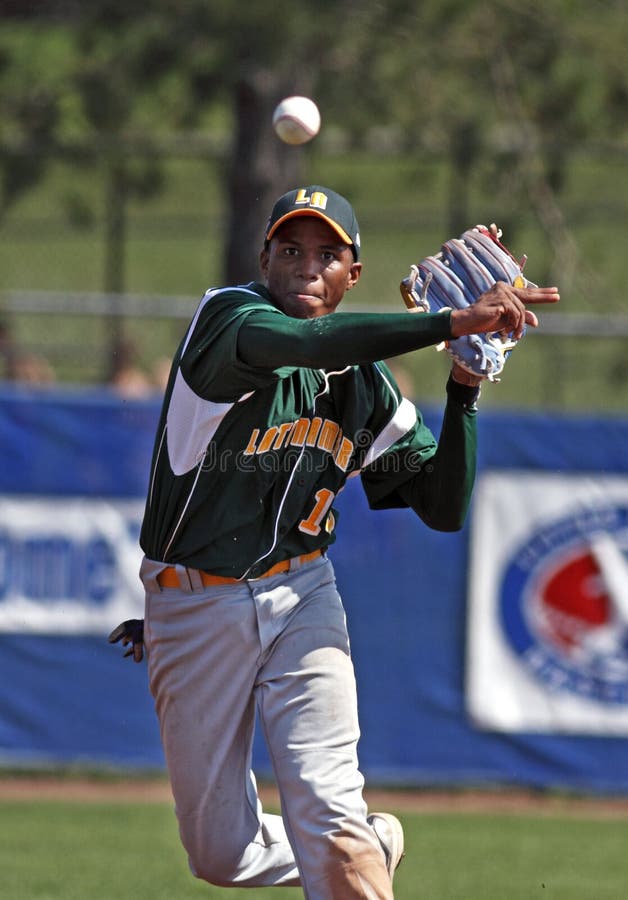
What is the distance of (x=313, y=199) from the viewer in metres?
3.96

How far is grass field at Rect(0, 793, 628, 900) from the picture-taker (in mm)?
5703

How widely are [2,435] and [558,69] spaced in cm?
602

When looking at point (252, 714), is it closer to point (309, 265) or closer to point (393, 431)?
point (393, 431)

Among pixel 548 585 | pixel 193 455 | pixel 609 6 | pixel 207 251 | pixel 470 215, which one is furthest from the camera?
pixel 207 251

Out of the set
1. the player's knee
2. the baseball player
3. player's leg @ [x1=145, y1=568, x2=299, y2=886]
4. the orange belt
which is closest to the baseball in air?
the baseball player

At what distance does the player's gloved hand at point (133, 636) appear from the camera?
428 centimetres

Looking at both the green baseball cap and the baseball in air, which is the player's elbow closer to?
the green baseball cap

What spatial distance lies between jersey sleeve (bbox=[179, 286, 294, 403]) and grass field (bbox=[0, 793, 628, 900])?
96.5 inches

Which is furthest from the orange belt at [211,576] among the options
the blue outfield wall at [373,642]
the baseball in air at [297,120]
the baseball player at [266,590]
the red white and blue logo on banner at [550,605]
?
the red white and blue logo on banner at [550,605]

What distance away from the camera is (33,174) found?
40.4 ft

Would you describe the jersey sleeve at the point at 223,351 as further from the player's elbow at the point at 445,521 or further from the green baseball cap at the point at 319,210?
the player's elbow at the point at 445,521

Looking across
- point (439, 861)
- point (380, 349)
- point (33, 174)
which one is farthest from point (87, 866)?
point (33, 174)

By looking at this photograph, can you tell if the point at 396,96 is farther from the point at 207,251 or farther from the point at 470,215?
the point at 207,251

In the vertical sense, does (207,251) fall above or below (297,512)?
above
